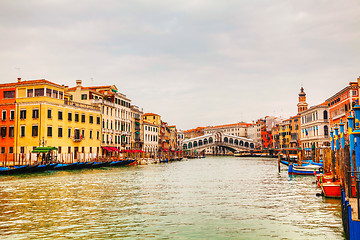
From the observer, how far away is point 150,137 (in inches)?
2547

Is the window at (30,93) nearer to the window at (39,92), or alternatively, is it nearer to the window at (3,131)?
the window at (39,92)

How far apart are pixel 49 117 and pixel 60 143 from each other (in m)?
2.94

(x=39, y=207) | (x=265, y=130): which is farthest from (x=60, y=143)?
(x=265, y=130)

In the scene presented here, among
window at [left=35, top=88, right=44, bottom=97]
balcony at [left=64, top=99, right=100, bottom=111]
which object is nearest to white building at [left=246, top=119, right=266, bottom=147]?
balcony at [left=64, top=99, right=100, bottom=111]

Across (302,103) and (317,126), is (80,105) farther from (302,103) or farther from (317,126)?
(302,103)

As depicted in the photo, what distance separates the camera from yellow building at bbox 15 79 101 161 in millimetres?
33188

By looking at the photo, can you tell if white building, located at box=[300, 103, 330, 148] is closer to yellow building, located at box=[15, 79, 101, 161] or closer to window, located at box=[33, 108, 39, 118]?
yellow building, located at box=[15, 79, 101, 161]

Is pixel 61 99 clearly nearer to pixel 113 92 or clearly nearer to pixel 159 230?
pixel 113 92

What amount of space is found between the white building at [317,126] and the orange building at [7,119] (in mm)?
40100

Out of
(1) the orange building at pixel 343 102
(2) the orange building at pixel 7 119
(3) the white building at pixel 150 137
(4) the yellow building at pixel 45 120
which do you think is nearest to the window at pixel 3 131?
(2) the orange building at pixel 7 119

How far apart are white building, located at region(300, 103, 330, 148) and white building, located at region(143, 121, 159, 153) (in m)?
26.3

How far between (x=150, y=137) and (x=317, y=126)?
27684mm

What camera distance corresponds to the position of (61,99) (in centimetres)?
3575

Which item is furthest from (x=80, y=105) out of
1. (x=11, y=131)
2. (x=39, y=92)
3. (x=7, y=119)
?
(x=11, y=131)
